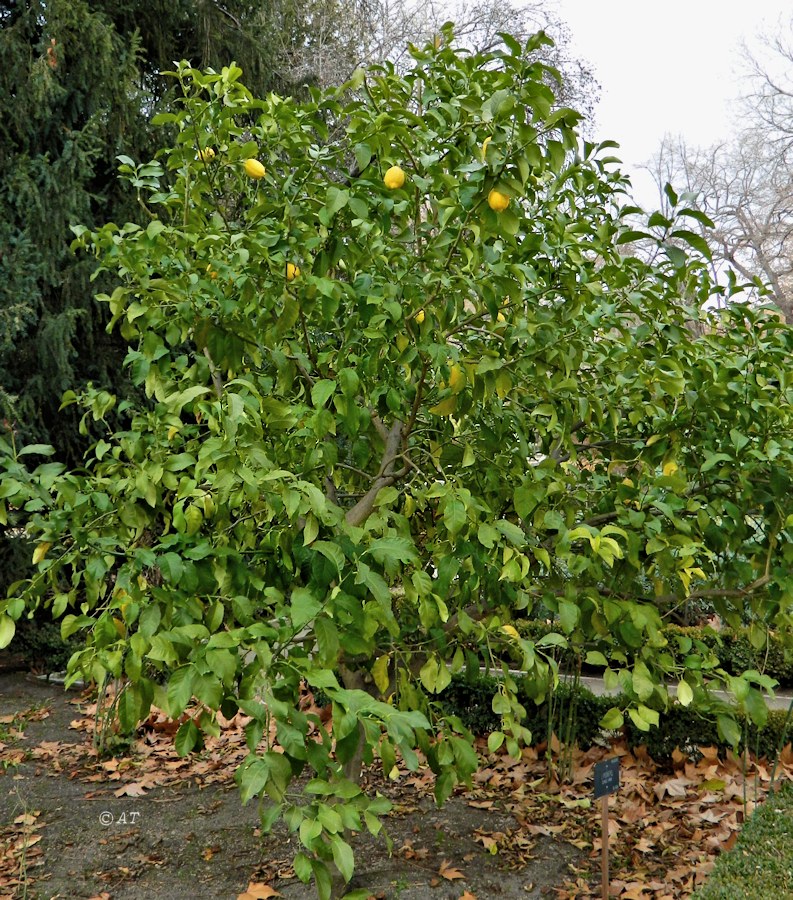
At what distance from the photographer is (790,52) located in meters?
18.8

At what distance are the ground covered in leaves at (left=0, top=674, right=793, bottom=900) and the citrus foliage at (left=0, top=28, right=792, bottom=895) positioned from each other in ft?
3.77

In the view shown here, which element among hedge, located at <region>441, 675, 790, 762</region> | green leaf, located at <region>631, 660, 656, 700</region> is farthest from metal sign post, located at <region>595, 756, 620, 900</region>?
hedge, located at <region>441, 675, 790, 762</region>

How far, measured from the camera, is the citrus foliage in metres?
2.15

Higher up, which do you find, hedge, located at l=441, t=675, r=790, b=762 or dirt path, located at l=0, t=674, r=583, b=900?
hedge, located at l=441, t=675, r=790, b=762

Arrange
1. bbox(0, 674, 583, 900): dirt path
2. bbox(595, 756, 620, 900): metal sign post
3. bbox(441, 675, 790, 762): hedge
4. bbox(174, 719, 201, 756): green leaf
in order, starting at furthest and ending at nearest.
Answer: bbox(441, 675, 790, 762): hedge < bbox(0, 674, 583, 900): dirt path < bbox(595, 756, 620, 900): metal sign post < bbox(174, 719, 201, 756): green leaf

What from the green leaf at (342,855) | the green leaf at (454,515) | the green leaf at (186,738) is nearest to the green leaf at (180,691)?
the green leaf at (186,738)

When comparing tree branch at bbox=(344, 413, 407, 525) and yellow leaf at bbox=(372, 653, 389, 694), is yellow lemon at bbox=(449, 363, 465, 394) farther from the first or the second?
yellow leaf at bbox=(372, 653, 389, 694)

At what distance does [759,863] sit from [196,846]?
258 cm

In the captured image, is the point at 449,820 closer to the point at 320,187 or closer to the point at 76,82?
the point at 320,187

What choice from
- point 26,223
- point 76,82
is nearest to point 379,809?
point 26,223

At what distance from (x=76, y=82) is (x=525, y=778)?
25.2 ft

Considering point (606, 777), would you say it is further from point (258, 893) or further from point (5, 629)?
point (5, 629)

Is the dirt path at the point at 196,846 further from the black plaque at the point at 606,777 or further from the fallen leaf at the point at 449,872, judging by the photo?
the black plaque at the point at 606,777

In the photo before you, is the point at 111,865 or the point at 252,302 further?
the point at 111,865
